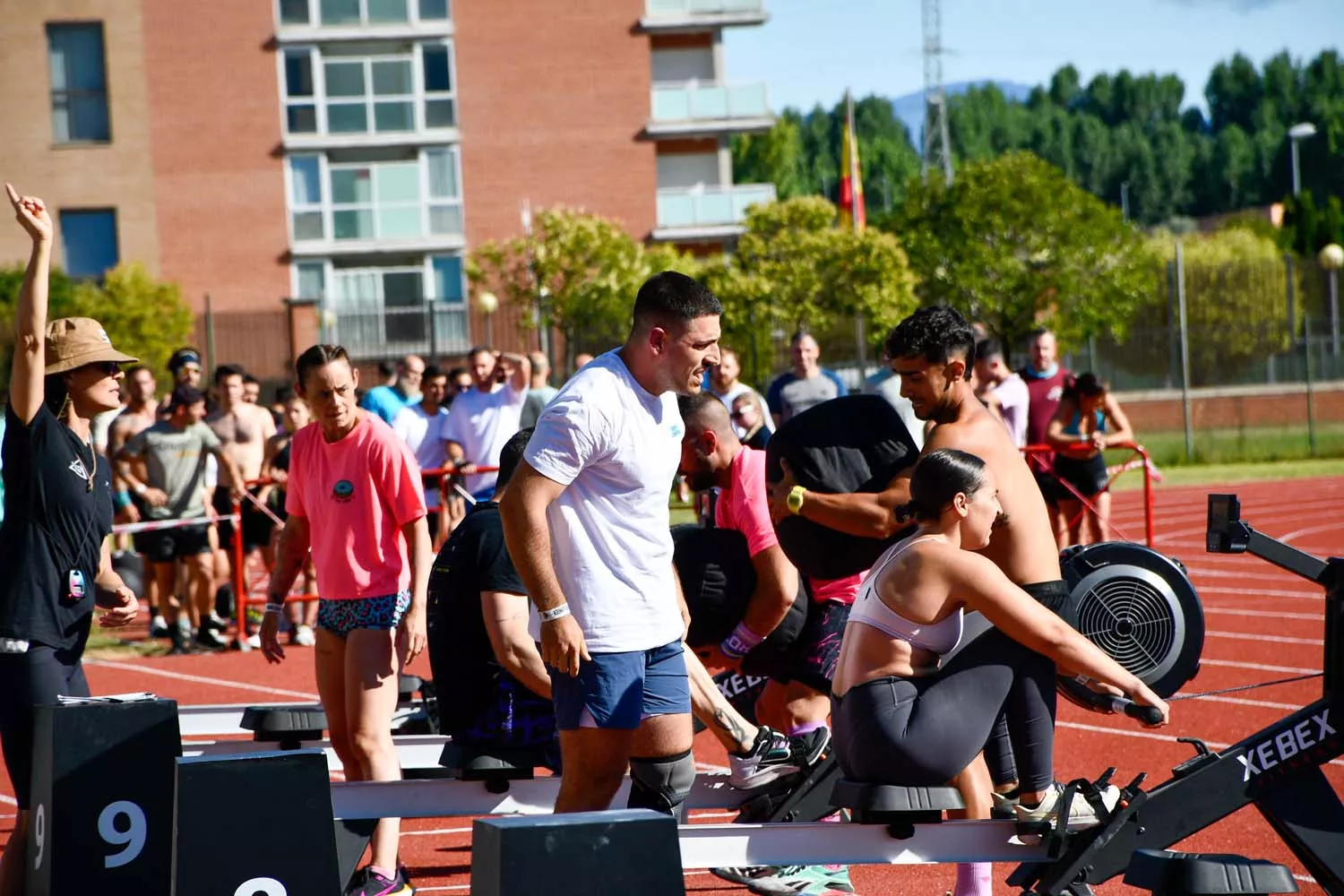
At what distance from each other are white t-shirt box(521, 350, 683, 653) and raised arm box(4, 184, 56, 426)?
1.50m

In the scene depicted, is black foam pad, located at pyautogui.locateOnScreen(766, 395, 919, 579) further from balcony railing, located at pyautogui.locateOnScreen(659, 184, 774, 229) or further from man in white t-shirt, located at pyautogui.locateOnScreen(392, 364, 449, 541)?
balcony railing, located at pyautogui.locateOnScreen(659, 184, 774, 229)

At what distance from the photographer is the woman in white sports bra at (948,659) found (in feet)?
15.4

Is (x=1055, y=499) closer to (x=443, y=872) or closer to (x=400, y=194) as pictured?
(x=443, y=872)

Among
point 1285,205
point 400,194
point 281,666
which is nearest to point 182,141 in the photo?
point 400,194

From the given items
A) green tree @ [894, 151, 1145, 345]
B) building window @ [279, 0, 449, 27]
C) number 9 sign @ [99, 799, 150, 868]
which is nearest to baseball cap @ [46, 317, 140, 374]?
number 9 sign @ [99, 799, 150, 868]

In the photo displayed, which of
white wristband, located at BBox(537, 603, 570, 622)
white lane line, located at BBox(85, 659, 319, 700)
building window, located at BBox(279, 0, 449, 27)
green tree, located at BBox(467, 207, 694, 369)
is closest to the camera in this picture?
white wristband, located at BBox(537, 603, 570, 622)

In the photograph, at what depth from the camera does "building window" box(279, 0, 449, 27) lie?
46.7m

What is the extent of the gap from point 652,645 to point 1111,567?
1.85m

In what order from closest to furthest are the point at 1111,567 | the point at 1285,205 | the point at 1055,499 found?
the point at 1111,567
the point at 1055,499
the point at 1285,205

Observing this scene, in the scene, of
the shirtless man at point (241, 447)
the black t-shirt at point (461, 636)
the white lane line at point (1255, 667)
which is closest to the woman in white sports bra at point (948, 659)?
the black t-shirt at point (461, 636)

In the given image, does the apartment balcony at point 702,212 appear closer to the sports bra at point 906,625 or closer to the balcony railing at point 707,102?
the balcony railing at point 707,102

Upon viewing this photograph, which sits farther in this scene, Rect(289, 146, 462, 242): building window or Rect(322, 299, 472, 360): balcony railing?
Rect(289, 146, 462, 242): building window

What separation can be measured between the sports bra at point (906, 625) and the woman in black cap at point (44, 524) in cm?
244

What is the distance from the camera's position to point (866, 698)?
15.6 ft
